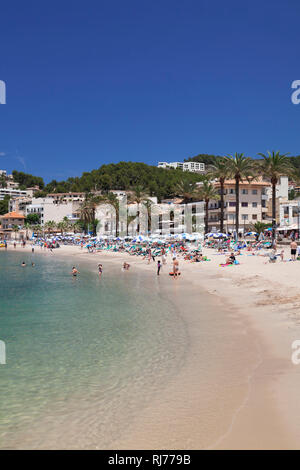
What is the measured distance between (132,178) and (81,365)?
112292mm

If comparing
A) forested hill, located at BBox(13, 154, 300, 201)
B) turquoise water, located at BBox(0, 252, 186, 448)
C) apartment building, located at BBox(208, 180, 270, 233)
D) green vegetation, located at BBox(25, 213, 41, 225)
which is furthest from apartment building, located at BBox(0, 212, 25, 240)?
turquoise water, located at BBox(0, 252, 186, 448)

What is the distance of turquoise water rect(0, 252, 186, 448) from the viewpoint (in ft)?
22.0

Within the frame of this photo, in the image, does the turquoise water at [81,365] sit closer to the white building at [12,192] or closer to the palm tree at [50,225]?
the palm tree at [50,225]

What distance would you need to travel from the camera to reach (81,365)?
9805mm

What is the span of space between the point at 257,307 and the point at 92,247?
45.4 m

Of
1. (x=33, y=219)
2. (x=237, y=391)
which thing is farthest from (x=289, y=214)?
(x=33, y=219)

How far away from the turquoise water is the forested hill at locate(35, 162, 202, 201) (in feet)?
293

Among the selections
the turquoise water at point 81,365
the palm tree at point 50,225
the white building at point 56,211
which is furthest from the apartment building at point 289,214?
the white building at point 56,211

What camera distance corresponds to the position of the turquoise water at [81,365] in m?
6.71

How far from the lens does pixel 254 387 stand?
783 cm

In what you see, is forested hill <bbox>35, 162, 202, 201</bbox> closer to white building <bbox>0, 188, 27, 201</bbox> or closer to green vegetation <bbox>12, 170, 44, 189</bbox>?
white building <bbox>0, 188, 27, 201</bbox>

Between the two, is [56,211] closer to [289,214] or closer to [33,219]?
[33,219]

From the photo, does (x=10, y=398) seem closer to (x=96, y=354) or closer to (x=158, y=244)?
(x=96, y=354)
